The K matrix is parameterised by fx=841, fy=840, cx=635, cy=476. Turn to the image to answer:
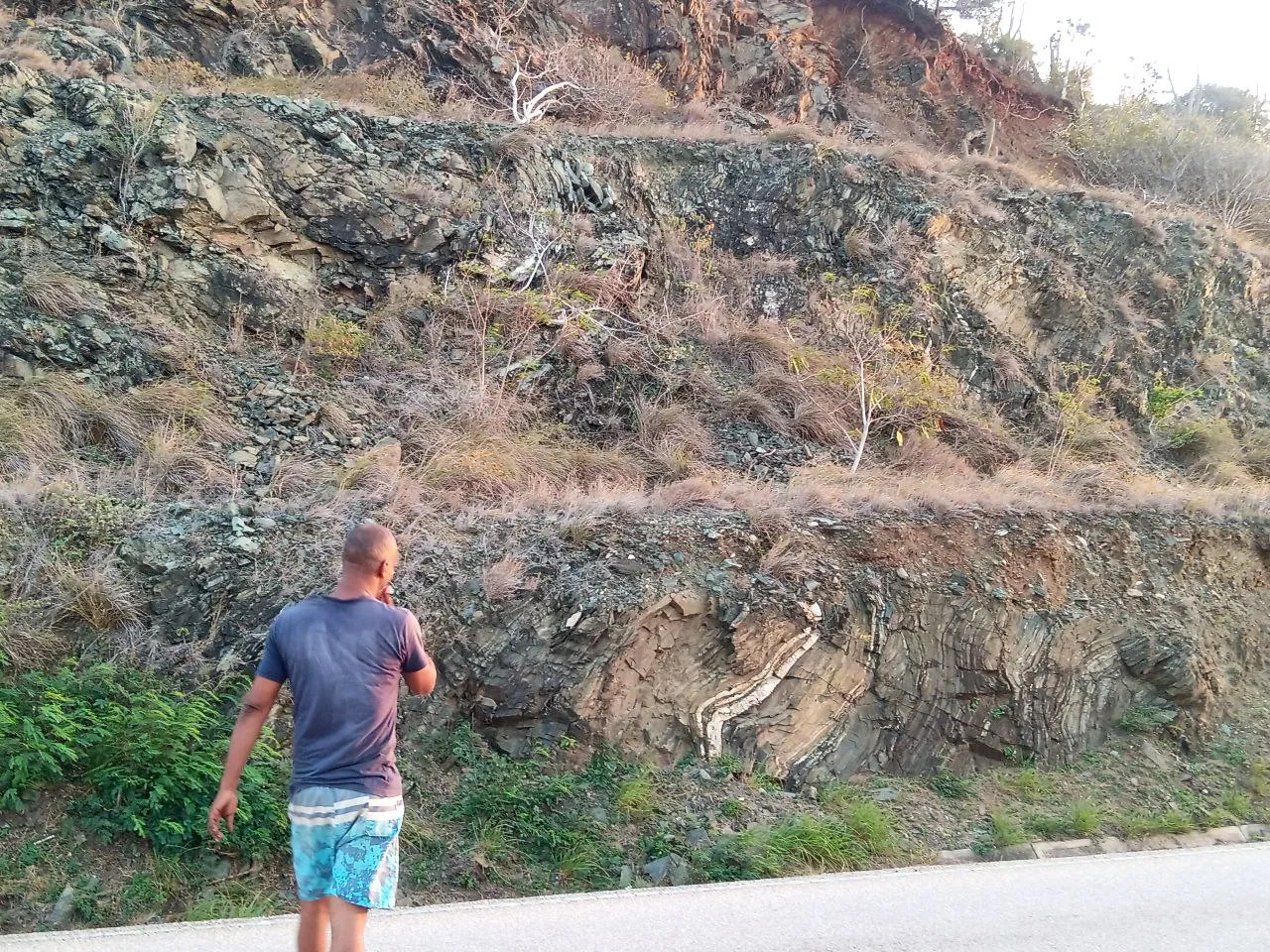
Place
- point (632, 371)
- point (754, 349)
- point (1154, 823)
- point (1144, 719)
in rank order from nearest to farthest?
point (1154, 823)
point (1144, 719)
point (632, 371)
point (754, 349)

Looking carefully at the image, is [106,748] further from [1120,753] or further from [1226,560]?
[1226,560]

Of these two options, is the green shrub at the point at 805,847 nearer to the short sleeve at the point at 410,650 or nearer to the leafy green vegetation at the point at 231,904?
the leafy green vegetation at the point at 231,904

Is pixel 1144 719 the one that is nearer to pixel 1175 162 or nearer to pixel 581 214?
pixel 581 214

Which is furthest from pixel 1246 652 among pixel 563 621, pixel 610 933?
pixel 610 933

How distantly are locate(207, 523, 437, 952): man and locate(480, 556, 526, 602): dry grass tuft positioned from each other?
137 inches

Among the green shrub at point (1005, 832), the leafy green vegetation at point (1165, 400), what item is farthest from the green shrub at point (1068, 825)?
the leafy green vegetation at point (1165, 400)

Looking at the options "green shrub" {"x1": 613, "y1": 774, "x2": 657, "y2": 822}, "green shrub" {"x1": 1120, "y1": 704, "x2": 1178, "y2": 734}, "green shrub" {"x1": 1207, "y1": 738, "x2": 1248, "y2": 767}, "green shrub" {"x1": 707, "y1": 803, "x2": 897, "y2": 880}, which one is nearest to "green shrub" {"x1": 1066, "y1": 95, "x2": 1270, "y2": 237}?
"green shrub" {"x1": 1207, "y1": 738, "x2": 1248, "y2": 767}

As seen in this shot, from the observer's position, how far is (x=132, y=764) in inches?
181

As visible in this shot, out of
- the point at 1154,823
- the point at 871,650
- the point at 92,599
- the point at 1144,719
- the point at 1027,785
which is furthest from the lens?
the point at 1144,719

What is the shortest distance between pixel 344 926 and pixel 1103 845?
591 cm

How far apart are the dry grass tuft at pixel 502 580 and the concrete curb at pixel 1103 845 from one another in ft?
11.6

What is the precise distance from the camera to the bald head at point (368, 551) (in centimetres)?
283

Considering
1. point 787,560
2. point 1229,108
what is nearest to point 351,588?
point 787,560

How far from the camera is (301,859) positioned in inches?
107
